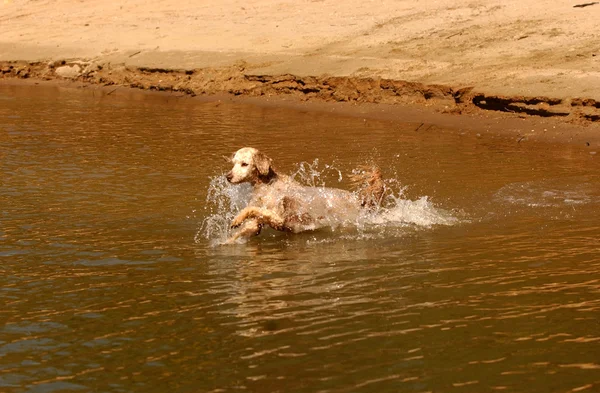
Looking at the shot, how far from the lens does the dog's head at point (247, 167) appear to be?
977 cm

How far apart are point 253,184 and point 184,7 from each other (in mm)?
15771

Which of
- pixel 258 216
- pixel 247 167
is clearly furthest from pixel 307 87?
pixel 258 216

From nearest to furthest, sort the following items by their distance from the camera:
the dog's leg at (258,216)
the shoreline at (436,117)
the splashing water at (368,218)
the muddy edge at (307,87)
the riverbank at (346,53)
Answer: the dog's leg at (258,216)
the splashing water at (368,218)
the shoreline at (436,117)
the muddy edge at (307,87)
the riverbank at (346,53)

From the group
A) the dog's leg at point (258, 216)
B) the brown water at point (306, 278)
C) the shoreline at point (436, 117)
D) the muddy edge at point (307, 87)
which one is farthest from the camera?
the muddy edge at point (307, 87)

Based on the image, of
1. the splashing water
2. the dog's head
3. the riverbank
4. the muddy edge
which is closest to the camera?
the dog's head

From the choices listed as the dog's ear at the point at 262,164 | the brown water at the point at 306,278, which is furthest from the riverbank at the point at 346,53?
the dog's ear at the point at 262,164

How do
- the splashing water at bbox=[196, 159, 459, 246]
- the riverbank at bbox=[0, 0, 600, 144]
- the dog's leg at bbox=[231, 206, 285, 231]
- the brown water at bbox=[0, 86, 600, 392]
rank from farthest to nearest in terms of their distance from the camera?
the riverbank at bbox=[0, 0, 600, 144] < the splashing water at bbox=[196, 159, 459, 246] < the dog's leg at bbox=[231, 206, 285, 231] < the brown water at bbox=[0, 86, 600, 392]

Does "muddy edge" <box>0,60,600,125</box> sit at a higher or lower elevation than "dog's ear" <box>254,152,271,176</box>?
higher

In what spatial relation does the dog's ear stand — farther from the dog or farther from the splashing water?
the splashing water

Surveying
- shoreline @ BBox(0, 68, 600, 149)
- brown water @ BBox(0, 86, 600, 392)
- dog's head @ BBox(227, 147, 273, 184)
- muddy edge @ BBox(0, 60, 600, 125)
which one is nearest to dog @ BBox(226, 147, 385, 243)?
dog's head @ BBox(227, 147, 273, 184)

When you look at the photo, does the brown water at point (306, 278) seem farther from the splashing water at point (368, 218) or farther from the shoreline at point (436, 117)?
the shoreline at point (436, 117)

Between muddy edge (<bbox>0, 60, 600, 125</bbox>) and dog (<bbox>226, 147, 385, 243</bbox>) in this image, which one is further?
muddy edge (<bbox>0, 60, 600, 125</bbox>)

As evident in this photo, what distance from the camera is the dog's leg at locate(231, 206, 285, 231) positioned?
31.6 ft

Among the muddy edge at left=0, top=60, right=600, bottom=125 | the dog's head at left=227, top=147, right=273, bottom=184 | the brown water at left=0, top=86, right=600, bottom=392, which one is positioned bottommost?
the brown water at left=0, top=86, right=600, bottom=392
